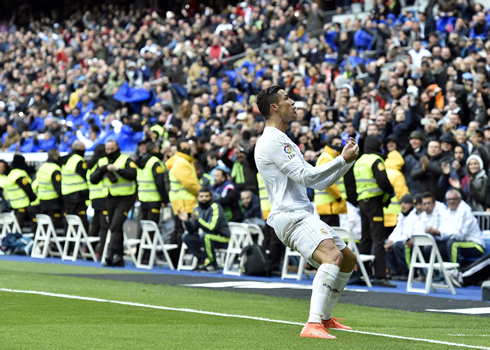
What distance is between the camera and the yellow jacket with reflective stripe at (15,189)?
64.0 feet

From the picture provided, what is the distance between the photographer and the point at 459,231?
13078mm

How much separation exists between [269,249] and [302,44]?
447 inches

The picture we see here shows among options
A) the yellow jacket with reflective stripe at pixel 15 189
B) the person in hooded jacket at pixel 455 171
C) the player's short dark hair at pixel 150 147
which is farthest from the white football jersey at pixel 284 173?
the yellow jacket with reflective stripe at pixel 15 189

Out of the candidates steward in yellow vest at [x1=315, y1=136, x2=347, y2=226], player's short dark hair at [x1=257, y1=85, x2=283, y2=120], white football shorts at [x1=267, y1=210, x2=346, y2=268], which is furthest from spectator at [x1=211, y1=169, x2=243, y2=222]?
white football shorts at [x1=267, y1=210, x2=346, y2=268]

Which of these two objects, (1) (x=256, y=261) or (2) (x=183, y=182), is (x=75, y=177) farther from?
(1) (x=256, y=261)

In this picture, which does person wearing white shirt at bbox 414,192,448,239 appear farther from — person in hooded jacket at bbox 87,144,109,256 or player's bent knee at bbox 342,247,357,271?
player's bent knee at bbox 342,247,357,271

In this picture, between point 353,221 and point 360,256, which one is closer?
point 360,256

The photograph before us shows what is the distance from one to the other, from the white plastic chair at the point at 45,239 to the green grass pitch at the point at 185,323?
22.8ft

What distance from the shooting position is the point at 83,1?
138 ft

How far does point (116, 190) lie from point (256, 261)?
10.8ft

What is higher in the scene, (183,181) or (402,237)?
(183,181)

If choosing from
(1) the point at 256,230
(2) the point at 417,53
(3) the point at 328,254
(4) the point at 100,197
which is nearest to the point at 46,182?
(4) the point at 100,197

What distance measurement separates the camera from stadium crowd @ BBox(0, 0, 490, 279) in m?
14.7

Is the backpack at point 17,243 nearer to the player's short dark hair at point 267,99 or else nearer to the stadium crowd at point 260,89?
the stadium crowd at point 260,89
